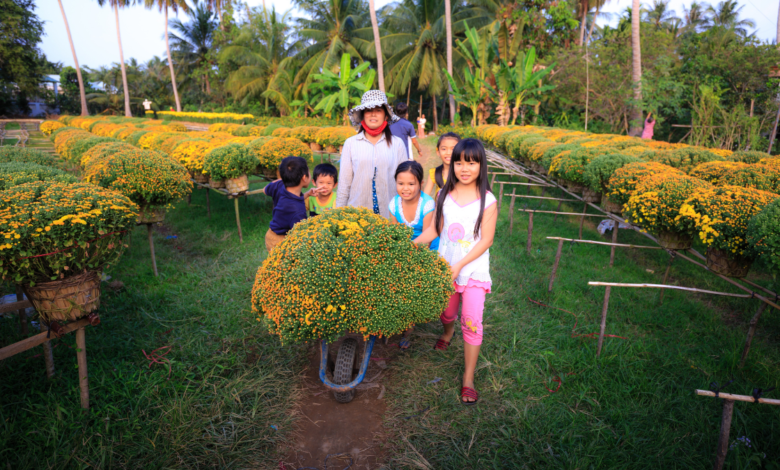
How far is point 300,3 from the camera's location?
25938 mm

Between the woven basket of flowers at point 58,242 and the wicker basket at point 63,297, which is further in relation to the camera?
the wicker basket at point 63,297

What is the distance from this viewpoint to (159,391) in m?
2.82

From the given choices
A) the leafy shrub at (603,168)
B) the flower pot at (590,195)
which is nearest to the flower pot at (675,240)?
the leafy shrub at (603,168)

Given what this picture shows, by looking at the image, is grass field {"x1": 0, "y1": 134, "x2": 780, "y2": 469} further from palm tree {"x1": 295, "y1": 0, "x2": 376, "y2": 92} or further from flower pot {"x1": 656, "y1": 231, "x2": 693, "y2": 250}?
palm tree {"x1": 295, "y1": 0, "x2": 376, "y2": 92}

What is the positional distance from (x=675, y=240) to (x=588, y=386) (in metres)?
1.75

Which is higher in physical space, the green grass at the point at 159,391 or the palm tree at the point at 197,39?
Result: the palm tree at the point at 197,39

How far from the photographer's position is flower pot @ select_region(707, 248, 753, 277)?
2957 mm

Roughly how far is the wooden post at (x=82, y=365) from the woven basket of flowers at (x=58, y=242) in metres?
0.20

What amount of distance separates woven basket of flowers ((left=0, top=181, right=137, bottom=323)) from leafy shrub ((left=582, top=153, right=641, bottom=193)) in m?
5.14

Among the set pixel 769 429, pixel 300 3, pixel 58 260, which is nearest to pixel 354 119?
pixel 58 260

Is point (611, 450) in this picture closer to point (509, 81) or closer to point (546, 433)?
Answer: point (546, 433)

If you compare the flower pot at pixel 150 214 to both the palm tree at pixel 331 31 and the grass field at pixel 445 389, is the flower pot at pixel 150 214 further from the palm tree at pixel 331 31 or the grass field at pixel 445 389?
the palm tree at pixel 331 31

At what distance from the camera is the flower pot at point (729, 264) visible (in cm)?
296

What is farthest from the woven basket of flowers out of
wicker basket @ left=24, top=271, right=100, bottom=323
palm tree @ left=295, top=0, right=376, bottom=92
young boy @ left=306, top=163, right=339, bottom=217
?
palm tree @ left=295, top=0, right=376, bottom=92
